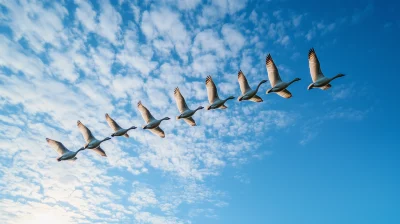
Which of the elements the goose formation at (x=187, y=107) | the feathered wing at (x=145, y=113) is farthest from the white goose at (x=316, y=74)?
the feathered wing at (x=145, y=113)

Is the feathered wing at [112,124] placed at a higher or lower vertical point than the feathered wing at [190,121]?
lower

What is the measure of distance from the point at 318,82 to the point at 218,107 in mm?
8568

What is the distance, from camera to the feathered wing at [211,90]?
1233 inches

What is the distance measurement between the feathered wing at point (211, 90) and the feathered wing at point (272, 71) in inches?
192

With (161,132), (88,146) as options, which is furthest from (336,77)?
(88,146)

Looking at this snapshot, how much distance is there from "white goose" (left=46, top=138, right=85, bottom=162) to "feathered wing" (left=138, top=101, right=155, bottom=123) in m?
6.38

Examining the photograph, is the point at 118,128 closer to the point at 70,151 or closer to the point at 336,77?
the point at 70,151

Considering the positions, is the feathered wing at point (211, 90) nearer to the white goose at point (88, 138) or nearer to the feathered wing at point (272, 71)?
the feathered wing at point (272, 71)

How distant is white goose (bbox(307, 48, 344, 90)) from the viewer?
91.7ft

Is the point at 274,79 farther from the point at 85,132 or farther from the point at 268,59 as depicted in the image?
the point at 85,132

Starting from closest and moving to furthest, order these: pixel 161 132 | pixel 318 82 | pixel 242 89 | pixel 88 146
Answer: pixel 318 82 < pixel 242 89 < pixel 88 146 < pixel 161 132

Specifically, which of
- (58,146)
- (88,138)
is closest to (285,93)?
(88,138)

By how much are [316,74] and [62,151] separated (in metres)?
23.3

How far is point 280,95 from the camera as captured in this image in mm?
32156
